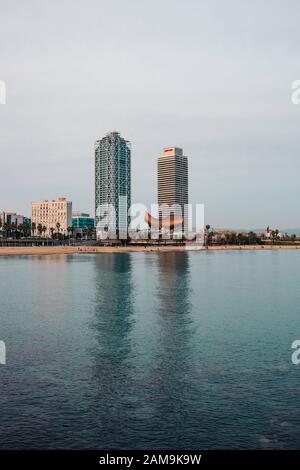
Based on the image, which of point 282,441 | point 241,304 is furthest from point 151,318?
point 282,441

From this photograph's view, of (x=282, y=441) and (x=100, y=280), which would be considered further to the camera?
(x=100, y=280)

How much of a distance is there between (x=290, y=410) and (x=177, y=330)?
24.0m

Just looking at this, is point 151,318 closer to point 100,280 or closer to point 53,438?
point 53,438

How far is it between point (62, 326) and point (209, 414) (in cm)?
2973

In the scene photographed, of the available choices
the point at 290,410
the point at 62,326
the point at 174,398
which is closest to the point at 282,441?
the point at 290,410

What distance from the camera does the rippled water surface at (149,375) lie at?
26.2 metres

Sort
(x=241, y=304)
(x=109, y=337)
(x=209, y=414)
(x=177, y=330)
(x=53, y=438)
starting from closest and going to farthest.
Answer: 1. (x=53, y=438)
2. (x=209, y=414)
3. (x=109, y=337)
4. (x=177, y=330)
5. (x=241, y=304)

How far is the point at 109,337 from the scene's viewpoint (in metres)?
49.0

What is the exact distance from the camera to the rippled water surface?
26203 millimetres

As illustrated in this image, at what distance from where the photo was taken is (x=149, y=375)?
36.3 metres
